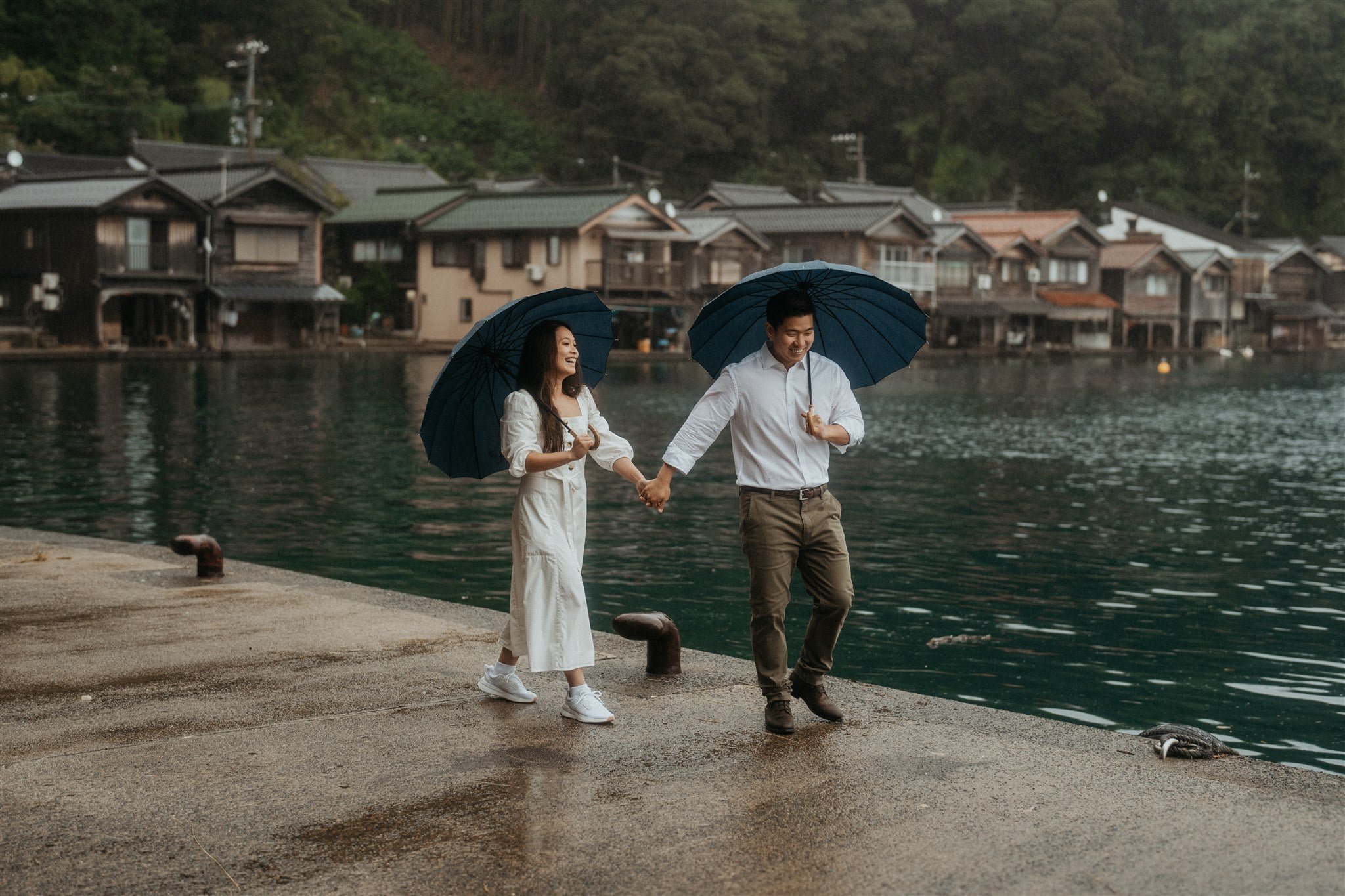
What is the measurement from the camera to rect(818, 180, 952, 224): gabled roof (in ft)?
231

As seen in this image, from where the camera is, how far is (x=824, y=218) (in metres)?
62.8

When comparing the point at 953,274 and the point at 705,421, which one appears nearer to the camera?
the point at 705,421

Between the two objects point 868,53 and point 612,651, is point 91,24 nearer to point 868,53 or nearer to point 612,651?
point 868,53

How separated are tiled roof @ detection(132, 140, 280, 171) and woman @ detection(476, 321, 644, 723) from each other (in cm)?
5144

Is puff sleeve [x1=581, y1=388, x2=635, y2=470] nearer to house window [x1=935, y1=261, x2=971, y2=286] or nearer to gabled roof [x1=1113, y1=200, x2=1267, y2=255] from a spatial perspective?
house window [x1=935, y1=261, x2=971, y2=286]

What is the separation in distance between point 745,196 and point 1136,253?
67.6ft

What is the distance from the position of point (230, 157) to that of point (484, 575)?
50.4m

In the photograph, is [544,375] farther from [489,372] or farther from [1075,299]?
[1075,299]

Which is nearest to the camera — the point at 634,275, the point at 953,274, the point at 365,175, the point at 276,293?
the point at 276,293

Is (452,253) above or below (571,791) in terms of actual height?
above

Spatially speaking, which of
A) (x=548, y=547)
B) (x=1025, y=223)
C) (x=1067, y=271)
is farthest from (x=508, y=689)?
(x=1025, y=223)

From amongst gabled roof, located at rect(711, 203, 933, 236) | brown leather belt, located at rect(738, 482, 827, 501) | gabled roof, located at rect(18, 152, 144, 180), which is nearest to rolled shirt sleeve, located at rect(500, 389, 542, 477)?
brown leather belt, located at rect(738, 482, 827, 501)

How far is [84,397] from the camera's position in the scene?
29.9 metres

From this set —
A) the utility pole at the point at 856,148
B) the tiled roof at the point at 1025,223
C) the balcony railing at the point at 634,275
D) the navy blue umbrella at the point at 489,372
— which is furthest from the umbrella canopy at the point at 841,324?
the utility pole at the point at 856,148
